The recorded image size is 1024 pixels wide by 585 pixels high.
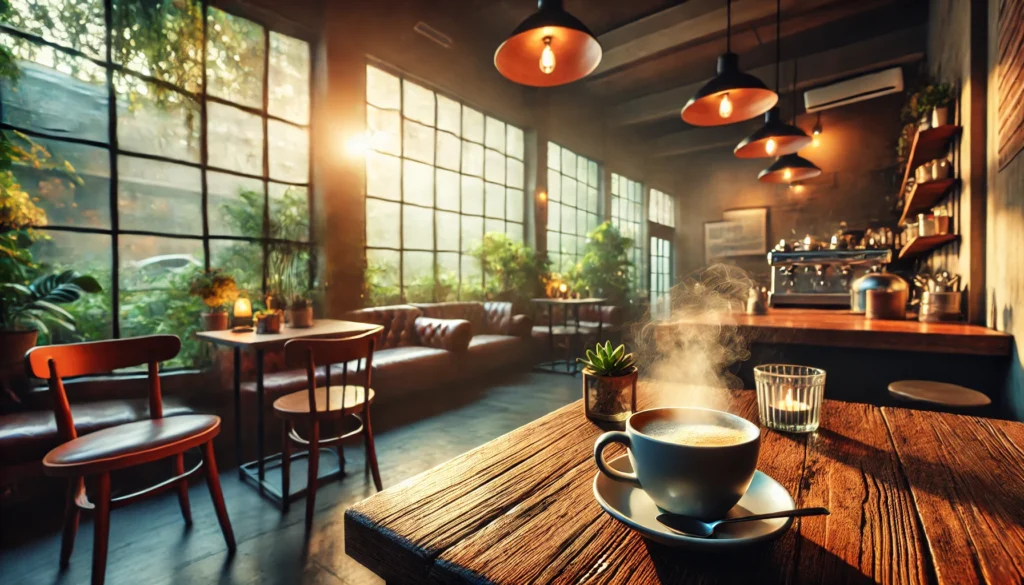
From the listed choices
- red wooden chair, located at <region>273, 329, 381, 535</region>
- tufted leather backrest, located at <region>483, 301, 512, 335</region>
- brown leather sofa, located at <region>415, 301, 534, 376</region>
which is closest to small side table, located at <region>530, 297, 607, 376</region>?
brown leather sofa, located at <region>415, 301, 534, 376</region>

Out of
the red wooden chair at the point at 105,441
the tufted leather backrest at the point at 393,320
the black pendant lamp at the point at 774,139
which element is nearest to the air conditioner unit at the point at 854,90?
the black pendant lamp at the point at 774,139

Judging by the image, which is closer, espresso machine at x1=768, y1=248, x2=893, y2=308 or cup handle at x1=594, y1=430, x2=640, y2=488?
cup handle at x1=594, y1=430, x2=640, y2=488

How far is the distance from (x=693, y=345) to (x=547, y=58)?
139cm

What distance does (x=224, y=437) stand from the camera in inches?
125

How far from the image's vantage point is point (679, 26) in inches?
227

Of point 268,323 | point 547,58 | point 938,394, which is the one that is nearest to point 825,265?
point 938,394

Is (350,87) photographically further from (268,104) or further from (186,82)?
(186,82)

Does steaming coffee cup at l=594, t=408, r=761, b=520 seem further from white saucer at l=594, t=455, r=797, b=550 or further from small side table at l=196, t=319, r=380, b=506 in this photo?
small side table at l=196, t=319, r=380, b=506

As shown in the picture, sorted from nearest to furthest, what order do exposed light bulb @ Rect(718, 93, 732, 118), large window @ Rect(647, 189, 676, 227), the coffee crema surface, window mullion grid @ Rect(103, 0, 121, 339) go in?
the coffee crema surface → exposed light bulb @ Rect(718, 93, 732, 118) → window mullion grid @ Rect(103, 0, 121, 339) → large window @ Rect(647, 189, 676, 227)

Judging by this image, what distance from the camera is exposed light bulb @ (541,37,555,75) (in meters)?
1.94

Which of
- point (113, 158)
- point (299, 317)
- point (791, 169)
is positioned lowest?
point (299, 317)

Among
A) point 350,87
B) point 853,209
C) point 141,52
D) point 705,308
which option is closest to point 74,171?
point 141,52

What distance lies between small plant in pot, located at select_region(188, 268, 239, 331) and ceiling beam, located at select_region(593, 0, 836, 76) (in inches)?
220

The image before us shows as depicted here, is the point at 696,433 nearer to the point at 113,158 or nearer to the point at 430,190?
the point at 113,158
